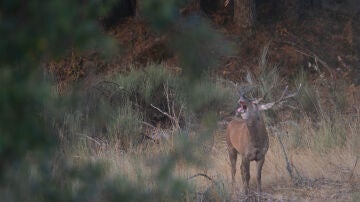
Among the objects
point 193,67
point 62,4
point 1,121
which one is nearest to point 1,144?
point 1,121

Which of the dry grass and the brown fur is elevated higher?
the brown fur

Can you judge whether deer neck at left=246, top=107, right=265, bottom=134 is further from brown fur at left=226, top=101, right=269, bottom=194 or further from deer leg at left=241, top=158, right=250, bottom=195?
deer leg at left=241, top=158, right=250, bottom=195

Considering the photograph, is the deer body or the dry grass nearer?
the dry grass

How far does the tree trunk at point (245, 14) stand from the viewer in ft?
59.6

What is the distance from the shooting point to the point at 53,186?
4.20 m

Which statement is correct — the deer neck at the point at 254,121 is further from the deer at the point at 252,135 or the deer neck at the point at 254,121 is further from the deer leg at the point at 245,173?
the deer leg at the point at 245,173

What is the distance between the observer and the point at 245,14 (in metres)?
18.2

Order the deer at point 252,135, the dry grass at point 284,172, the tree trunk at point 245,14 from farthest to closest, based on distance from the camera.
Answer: the tree trunk at point 245,14
the deer at point 252,135
the dry grass at point 284,172

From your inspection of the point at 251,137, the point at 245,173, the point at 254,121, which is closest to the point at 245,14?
the point at 254,121

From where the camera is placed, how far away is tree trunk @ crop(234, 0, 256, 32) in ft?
59.6

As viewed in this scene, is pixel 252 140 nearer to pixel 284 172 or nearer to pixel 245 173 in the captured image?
pixel 245 173

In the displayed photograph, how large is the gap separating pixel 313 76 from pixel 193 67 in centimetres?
1376

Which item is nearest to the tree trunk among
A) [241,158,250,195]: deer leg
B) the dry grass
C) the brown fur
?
the dry grass

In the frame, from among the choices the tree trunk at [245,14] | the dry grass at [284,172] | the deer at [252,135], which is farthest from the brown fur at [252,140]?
the tree trunk at [245,14]
